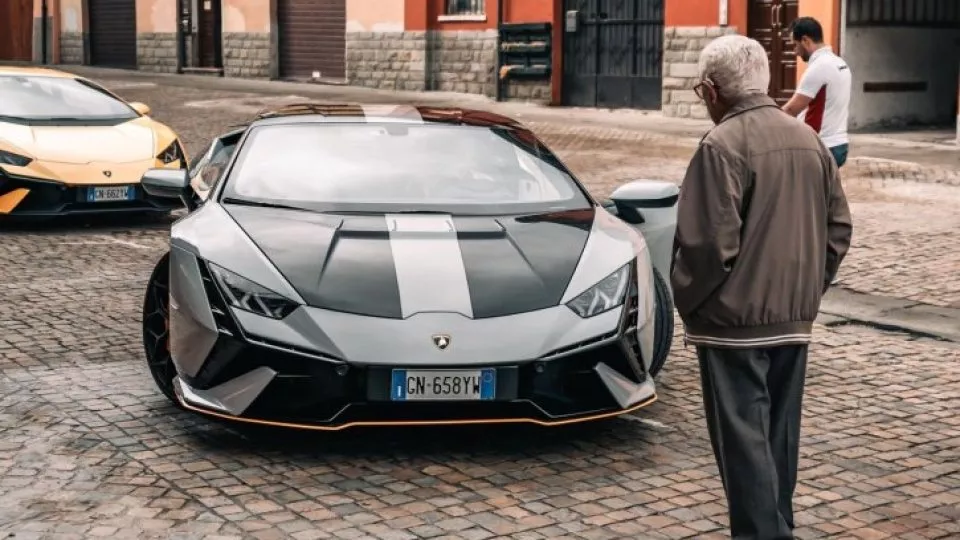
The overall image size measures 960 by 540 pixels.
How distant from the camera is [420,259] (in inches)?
248

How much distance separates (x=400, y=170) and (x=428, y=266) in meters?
1.11

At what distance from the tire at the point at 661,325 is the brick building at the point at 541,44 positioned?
1304 cm

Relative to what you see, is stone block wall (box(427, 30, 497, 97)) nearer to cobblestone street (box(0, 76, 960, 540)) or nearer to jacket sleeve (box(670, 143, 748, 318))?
cobblestone street (box(0, 76, 960, 540))

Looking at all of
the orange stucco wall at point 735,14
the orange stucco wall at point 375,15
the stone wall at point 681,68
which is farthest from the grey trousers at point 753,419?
the orange stucco wall at point 375,15

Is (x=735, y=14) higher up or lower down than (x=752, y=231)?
higher up

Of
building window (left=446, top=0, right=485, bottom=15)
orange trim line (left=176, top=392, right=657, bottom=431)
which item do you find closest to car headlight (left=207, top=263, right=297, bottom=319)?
orange trim line (left=176, top=392, right=657, bottom=431)

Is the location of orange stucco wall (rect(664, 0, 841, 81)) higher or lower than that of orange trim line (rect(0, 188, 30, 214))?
higher

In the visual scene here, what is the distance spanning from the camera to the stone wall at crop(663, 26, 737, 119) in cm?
2327

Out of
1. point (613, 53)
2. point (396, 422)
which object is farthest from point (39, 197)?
point (613, 53)

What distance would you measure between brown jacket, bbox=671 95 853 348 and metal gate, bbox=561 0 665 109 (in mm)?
19803

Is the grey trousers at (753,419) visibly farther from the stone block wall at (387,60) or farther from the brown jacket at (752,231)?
the stone block wall at (387,60)

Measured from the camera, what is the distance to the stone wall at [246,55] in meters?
32.2

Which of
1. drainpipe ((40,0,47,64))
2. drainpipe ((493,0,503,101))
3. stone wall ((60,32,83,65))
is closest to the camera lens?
drainpipe ((493,0,503,101))

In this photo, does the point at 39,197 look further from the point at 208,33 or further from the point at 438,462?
the point at 208,33
